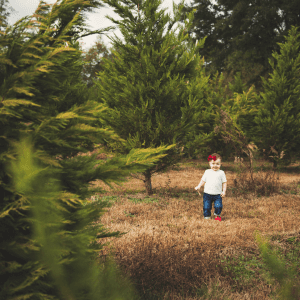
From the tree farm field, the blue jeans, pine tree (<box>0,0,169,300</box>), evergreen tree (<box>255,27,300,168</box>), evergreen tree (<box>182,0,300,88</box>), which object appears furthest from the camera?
evergreen tree (<box>182,0,300,88</box>)

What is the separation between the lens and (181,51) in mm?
7641

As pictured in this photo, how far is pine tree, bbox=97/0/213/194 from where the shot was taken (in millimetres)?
7234

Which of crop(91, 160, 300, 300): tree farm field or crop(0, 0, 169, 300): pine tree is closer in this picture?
crop(0, 0, 169, 300): pine tree

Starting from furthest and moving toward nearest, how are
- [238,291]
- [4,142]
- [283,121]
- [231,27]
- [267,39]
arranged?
1. [231,27]
2. [267,39]
3. [283,121]
4. [238,291]
5. [4,142]

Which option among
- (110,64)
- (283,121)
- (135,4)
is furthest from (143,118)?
(283,121)

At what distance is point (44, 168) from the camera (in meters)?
1.32

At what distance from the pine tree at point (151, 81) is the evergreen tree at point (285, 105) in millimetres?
5915

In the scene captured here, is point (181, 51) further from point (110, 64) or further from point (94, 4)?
point (94, 4)

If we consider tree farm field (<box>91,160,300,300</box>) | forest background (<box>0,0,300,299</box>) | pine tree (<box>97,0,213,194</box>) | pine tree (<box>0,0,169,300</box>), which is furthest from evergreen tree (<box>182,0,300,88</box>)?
pine tree (<box>0,0,169,300</box>)

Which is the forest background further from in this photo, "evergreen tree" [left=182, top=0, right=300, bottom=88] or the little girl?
the little girl

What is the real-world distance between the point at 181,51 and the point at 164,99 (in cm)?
157

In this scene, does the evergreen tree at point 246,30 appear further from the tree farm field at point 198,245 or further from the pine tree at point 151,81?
the tree farm field at point 198,245

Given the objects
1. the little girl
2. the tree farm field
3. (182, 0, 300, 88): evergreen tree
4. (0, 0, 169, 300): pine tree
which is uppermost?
(182, 0, 300, 88): evergreen tree

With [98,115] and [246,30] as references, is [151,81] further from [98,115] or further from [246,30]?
[246,30]
